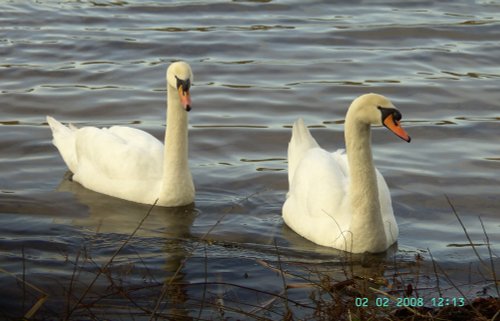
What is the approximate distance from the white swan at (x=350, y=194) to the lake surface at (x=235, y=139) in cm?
18

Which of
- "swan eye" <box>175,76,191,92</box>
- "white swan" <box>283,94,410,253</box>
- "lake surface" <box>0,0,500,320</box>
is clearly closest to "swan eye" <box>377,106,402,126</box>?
"white swan" <box>283,94,410,253</box>

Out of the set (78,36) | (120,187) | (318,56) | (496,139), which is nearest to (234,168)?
(120,187)

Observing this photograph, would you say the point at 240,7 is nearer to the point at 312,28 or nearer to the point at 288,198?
the point at 312,28

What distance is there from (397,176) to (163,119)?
2.99 meters

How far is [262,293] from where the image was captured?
280 inches

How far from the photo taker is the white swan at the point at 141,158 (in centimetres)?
951

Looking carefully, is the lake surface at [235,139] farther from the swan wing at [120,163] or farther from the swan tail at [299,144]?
the swan tail at [299,144]

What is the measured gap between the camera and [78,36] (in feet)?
51.0

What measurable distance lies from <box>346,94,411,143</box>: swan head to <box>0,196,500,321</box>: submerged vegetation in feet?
3.20

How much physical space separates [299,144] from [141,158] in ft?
4.49

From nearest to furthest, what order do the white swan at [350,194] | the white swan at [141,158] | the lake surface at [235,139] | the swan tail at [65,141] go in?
1. the lake surface at [235,139]
2. the white swan at [350,194]
3. the white swan at [141,158]
4. the swan tail at [65,141]

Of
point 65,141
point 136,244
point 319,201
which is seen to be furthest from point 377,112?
point 65,141

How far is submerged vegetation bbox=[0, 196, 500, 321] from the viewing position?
5.58m

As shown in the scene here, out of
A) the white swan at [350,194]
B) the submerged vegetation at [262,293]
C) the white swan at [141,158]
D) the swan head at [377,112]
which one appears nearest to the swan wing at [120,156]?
the white swan at [141,158]
